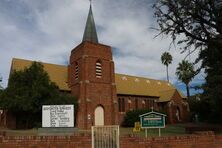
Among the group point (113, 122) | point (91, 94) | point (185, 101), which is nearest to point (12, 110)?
point (91, 94)

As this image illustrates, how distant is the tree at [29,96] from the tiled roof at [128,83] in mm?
6455

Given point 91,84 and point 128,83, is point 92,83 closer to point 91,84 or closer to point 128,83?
point 91,84

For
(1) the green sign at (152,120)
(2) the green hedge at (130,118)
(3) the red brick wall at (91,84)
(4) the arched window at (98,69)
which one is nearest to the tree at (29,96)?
(3) the red brick wall at (91,84)

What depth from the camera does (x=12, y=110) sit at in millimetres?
31328

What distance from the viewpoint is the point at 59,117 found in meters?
16.6

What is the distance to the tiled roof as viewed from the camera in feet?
129

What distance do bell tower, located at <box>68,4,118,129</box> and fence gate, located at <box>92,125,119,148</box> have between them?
2343cm

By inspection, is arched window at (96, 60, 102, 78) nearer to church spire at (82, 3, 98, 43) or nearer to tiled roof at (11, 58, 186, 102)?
church spire at (82, 3, 98, 43)

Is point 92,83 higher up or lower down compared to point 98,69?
lower down

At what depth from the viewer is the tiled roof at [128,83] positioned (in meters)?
39.4

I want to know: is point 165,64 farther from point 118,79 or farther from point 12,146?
point 12,146

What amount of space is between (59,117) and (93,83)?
66.8 feet

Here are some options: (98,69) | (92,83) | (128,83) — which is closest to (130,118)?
(92,83)

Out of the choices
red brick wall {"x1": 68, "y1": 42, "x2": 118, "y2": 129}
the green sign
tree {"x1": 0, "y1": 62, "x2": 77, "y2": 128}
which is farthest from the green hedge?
the green sign
